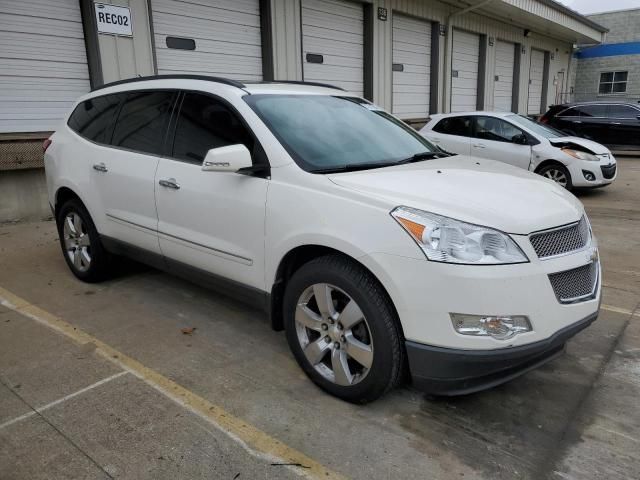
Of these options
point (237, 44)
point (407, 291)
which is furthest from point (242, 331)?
point (237, 44)

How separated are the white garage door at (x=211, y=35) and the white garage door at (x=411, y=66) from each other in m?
5.06

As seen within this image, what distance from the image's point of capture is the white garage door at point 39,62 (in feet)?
23.1

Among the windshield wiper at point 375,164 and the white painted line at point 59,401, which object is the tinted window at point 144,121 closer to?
the windshield wiper at point 375,164

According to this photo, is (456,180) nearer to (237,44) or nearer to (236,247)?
(236,247)

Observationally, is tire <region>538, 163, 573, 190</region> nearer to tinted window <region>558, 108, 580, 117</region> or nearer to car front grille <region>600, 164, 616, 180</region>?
car front grille <region>600, 164, 616, 180</region>

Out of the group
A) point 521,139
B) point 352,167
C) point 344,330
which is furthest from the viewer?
point 521,139

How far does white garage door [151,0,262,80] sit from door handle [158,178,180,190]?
18.5 feet

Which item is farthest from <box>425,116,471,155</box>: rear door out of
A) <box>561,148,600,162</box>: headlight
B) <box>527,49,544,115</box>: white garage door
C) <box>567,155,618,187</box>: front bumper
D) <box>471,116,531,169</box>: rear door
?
<box>527,49,544,115</box>: white garage door

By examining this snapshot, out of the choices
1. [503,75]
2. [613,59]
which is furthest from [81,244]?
[613,59]

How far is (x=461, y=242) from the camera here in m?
2.50

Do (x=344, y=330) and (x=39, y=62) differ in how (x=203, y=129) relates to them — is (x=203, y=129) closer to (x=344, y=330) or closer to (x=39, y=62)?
(x=344, y=330)

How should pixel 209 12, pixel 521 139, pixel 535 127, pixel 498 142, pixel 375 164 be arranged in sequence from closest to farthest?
pixel 375 164
pixel 209 12
pixel 521 139
pixel 498 142
pixel 535 127

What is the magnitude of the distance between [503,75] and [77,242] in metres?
18.6

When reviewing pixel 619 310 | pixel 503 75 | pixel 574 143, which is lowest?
pixel 619 310
